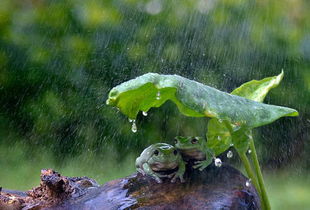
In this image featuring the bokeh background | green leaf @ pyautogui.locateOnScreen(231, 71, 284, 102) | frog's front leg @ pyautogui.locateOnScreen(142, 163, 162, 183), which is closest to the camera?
frog's front leg @ pyautogui.locateOnScreen(142, 163, 162, 183)

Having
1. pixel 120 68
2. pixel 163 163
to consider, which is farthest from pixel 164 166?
pixel 120 68

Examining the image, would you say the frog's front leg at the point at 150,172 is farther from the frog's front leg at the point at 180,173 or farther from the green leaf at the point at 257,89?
the green leaf at the point at 257,89

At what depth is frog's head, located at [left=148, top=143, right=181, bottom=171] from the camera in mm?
1725

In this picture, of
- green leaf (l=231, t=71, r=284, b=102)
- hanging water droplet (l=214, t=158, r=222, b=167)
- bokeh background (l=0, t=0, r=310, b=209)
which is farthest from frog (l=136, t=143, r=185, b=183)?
bokeh background (l=0, t=0, r=310, b=209)

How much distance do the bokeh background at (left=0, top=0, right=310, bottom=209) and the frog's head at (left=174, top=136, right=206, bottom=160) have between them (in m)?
2.22

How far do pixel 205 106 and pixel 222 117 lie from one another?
65 millimetres

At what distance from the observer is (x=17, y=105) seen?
4.34 m

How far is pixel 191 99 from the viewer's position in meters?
1.37

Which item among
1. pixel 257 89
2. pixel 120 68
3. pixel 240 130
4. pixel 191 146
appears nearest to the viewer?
pixel 240 130

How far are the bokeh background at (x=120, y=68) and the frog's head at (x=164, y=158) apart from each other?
89.1 inches

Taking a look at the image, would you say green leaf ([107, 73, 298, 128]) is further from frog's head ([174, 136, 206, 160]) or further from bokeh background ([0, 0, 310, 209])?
bokeh background ([0, 0, 310, 209])

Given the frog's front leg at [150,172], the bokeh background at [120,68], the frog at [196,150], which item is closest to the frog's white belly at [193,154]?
the frog at [196,150]

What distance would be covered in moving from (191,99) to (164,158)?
0.41 metres

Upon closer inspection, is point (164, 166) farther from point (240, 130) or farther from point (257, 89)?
point (257, 89)
